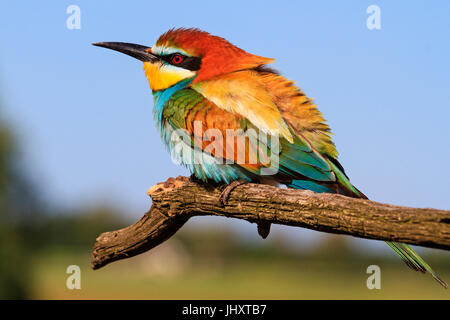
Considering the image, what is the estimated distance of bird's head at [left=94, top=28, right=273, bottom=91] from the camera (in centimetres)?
378

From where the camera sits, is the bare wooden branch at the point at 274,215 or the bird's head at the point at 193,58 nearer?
the bare wooden branch at the point at 274,215

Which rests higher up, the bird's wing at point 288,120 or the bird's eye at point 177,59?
the bird's eye at point 177,59

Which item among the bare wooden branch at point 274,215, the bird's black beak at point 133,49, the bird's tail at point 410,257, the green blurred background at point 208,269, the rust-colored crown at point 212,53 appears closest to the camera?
the bare wooden branch at point 274,215

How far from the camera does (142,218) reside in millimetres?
3812

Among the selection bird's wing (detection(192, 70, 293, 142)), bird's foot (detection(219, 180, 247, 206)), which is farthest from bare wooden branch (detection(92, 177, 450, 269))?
bird's wing (detection(192, 70, 293, 142))

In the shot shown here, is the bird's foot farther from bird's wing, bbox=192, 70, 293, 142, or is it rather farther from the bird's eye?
the bird's eye

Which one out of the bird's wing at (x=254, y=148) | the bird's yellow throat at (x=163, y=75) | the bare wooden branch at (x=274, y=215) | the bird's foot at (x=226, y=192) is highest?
the bird's yellow throat at (x=163, y=75)

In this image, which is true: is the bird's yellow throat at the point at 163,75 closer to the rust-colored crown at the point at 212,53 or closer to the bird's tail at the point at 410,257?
the rust-colored crown at the point at 212,53

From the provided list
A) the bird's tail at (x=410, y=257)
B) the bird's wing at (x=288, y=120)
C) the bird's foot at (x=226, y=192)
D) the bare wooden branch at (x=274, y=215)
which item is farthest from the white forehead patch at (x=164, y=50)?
the bird's tail at (x=410, y=257)

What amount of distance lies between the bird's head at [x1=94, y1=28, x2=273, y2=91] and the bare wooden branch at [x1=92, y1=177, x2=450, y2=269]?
0.73 metres

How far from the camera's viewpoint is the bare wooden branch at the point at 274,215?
2.67 metres

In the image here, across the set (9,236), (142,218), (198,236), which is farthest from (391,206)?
(198,236)

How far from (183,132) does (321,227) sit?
3.85 feet
